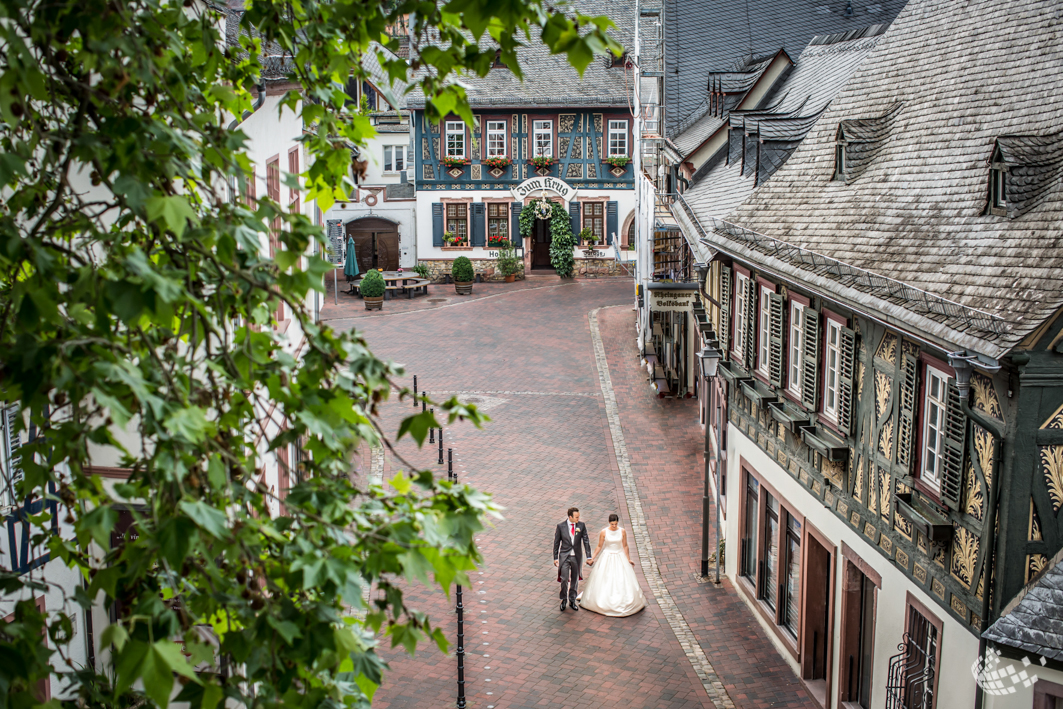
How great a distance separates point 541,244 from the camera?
43.1m

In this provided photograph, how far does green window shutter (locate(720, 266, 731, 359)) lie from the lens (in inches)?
652

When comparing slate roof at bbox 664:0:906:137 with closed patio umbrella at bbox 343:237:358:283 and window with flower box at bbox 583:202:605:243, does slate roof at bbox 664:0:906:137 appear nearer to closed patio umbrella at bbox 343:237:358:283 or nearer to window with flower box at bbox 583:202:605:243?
window with flower box at bbox 583:202:605:243

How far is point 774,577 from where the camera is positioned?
14.5 metres

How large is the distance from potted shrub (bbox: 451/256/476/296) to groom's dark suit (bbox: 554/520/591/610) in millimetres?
23733

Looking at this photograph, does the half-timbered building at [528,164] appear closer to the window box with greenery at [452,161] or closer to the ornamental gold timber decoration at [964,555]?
the window box with greenery at [452,161]

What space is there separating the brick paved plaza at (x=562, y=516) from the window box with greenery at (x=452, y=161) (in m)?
7.51

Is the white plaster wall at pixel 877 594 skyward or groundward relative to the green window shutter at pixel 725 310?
groundward

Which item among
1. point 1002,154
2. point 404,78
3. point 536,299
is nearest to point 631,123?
point 536,299

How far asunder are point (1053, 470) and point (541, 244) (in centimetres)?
3516

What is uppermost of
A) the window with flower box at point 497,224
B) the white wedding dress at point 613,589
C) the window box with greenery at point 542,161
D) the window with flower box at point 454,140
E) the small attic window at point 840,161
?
the window with flower box at point 454,140

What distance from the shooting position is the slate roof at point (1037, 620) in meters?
8.09

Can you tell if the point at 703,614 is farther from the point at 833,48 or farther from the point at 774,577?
the point at 833,48

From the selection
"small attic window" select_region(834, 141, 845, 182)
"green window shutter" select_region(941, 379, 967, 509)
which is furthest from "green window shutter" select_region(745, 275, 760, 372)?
"green window shutter" select_region(941, 379, 967, 509)

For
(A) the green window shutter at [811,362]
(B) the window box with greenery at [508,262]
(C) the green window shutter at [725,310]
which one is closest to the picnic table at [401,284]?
(B) the window box with greenery at [508,262]
